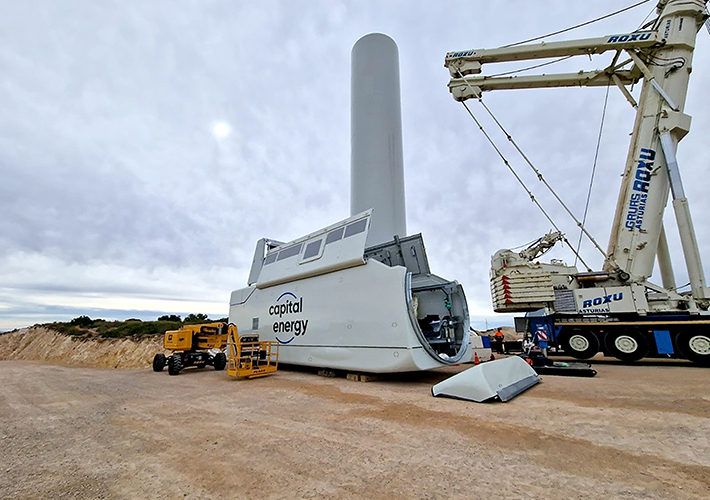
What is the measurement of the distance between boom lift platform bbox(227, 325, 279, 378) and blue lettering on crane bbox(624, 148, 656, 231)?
10904mm

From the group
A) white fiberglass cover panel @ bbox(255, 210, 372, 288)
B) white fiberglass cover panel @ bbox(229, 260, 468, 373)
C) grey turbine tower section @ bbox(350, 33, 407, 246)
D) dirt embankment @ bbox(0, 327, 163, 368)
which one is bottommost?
dirt embankment @ bbox(0, 327, 163, 368)

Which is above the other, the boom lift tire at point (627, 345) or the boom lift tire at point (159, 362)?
the boom lift tire at point (627, 345)

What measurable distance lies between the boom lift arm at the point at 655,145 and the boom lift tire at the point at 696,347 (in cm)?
107

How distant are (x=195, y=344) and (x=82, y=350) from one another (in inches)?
601

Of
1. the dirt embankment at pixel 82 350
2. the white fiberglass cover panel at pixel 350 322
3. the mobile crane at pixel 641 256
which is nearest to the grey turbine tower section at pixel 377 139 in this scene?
the white fiberglass cover panel at pixel 350 322

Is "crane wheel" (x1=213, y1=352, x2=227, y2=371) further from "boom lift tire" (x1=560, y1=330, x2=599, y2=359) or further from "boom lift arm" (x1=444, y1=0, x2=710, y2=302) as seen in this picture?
"boom lift arm" (x1=444, y1=0, x2=710, y2=302)

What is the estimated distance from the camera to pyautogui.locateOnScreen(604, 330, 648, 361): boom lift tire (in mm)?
9188

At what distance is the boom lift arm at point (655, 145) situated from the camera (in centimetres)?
928

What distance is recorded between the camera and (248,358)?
806 centimetres

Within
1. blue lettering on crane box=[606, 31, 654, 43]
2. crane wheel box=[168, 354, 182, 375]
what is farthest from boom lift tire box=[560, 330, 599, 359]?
crane wheel box=[168, 354, 182, 375]

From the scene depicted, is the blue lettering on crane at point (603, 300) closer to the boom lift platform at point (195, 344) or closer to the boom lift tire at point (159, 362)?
the boom lift platform at point (195, 344)

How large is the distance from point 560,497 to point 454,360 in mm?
5144

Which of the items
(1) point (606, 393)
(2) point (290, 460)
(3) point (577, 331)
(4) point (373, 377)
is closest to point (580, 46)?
(3) point (577, 331)

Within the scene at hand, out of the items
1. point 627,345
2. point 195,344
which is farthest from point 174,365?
point 627,345
